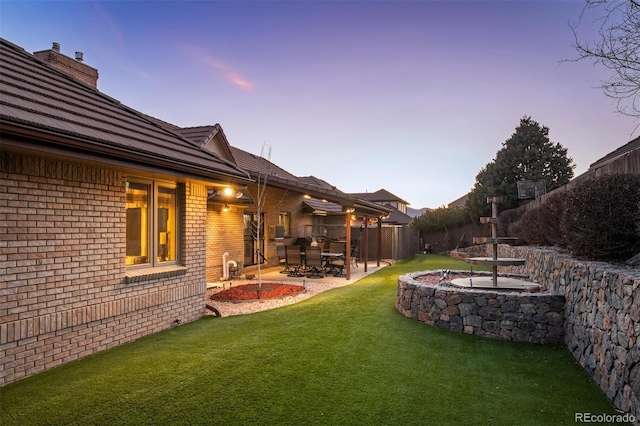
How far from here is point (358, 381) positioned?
3.95 metres

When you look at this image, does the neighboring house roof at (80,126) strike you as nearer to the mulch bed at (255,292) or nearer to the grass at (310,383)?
the grass at (310,383)

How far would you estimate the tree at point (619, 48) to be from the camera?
15.1 feet

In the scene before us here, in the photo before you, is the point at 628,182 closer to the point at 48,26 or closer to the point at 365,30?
the point at 365,30

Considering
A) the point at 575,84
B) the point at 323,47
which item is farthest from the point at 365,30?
the point at 575,84

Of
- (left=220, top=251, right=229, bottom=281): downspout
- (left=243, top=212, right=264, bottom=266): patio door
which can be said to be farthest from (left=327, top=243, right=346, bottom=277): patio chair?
(left=220, top=251, right=229, bottom=281): downspout

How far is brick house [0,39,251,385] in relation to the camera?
12.8ft

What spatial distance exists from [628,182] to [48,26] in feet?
41.7

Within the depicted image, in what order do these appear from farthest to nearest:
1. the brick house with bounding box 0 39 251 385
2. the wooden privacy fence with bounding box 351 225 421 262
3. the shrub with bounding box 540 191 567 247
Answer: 1. the wooden privacy fence with bounding box 351 225 421 262
2. the shrub with bounding box 540 191 567 247
3. the brick house with bounding box 0 39 251 385

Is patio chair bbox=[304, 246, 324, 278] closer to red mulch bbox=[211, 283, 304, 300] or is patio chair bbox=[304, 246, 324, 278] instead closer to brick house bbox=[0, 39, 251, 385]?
red mulch bbox=[211, 283, 304, 300]

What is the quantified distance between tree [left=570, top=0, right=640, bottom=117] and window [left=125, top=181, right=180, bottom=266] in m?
7.07

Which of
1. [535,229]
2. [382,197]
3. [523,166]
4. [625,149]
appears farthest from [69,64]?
[382,197]

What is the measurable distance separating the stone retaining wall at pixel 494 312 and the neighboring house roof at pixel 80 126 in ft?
15.1

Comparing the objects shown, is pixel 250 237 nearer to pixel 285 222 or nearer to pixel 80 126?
pixel 285 222

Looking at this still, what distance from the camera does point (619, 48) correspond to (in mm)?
4742
